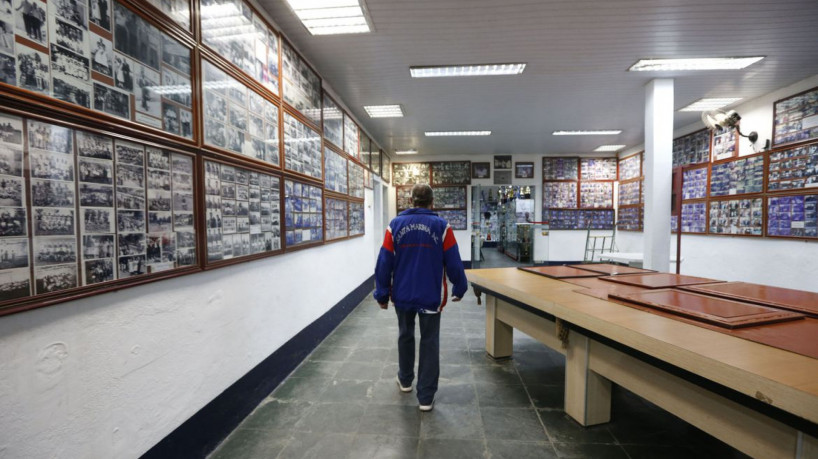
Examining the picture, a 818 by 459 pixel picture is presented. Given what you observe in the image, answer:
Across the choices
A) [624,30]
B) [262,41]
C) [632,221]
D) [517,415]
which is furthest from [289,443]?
[632,221]

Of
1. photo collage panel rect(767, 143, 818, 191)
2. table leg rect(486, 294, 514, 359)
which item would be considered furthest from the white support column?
table leg rect(486, 294, 514, 359)

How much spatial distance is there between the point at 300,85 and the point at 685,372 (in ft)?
11.5

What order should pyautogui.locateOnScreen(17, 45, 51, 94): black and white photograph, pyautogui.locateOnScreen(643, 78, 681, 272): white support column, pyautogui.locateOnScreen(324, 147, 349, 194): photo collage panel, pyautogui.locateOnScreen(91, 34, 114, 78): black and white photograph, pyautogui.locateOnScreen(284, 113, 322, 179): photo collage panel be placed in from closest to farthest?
pyautogui.locateOnScreen(17, 45, 51, 94): black and white photograph, pyautogui.locateOnScreen(91, 34, 114, 78): black and white photograph, pyautogui.locateOnScreen(284, 113, 322, 179): photo collage panel, pyautogui.locateOnScreen(324, 147, 349, 194): photo collage panel, pyautogui.locateOnScreen(643, 78, 681, 272): white support column

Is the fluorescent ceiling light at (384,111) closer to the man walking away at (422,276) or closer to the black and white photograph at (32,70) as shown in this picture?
the man walking away at (422,276)

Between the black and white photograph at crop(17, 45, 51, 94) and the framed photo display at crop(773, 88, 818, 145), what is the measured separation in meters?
6.63

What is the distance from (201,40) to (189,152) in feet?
2.26

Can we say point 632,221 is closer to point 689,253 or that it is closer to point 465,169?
point 689,253

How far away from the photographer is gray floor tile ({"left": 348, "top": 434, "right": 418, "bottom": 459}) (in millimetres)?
1759

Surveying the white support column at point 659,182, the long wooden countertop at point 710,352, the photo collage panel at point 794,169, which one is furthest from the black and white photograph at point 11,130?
the photo collage panel at point 794,169

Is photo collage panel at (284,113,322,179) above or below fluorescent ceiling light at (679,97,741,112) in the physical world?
below

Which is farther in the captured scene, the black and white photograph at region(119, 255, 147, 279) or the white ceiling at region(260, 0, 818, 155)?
the white ceiling at region(260, 0, 818, 155)

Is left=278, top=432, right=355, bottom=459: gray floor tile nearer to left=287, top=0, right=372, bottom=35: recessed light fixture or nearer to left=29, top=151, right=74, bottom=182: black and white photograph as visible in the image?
left=29, top=151, right=74, bottom=182: black and white photograph

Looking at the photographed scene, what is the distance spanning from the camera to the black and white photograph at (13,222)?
3.17 ft

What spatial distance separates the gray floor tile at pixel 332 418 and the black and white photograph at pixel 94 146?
5.99 feet
